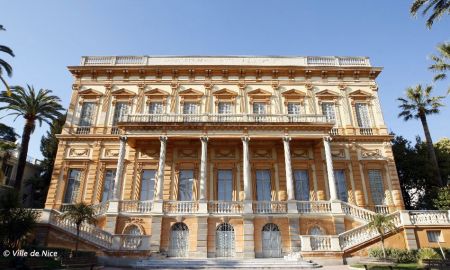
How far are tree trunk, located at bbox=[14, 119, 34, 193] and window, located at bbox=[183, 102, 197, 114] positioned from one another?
11.8 m

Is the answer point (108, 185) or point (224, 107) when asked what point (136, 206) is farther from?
point (224, 107)

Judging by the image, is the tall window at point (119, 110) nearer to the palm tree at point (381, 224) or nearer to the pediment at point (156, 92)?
the pediment at point (156, 92)

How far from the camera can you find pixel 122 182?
2128 centimetres

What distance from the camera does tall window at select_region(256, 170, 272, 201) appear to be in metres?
21.2

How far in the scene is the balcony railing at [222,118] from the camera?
21094 mm

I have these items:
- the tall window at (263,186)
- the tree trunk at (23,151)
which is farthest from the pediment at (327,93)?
the tree trunk at (23,151)

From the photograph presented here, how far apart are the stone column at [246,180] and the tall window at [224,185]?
123cm

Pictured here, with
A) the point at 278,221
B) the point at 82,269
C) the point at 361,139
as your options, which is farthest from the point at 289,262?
the point at 361,139

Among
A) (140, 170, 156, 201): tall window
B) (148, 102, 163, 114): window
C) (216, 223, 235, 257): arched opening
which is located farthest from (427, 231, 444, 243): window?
(148, 102, 163, 114): window

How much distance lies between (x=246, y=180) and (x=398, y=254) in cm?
892

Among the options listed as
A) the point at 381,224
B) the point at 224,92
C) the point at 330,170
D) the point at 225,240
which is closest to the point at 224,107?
the point at 224,92

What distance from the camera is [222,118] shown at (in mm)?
22250

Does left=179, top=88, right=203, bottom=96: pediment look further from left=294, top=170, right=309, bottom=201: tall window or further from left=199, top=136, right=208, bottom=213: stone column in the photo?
left=294, top=170, right=309, bottom=201: tall window

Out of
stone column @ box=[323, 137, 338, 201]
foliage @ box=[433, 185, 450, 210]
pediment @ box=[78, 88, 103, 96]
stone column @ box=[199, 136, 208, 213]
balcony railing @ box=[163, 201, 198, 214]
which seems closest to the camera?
stone column @ box=[199, 136, 208, 213]
